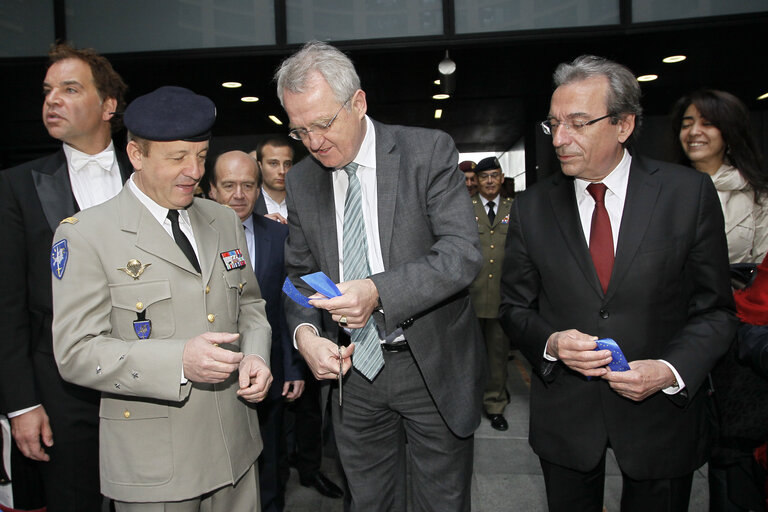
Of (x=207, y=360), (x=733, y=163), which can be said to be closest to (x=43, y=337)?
(x=207, y=360)

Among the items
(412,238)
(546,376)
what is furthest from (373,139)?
(546,376)

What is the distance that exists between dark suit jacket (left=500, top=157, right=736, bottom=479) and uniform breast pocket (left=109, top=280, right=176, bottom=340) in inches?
48.4

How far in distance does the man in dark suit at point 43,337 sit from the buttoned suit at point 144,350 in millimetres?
388

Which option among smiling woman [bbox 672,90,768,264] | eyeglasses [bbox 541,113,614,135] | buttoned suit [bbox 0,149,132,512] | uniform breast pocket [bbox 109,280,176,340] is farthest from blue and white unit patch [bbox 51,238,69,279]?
smiling woman [bbox 672,90,768,264]

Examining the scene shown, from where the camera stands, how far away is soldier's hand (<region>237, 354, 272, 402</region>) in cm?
154

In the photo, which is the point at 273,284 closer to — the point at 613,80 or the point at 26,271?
the point at 26,271

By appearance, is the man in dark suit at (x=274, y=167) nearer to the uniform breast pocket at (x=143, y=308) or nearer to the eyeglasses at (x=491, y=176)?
the uniform breast pocket at (x=143, y=308)

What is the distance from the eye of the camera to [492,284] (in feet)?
15.6

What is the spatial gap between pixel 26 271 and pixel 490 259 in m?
3.74

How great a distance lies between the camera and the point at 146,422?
157 centimetres

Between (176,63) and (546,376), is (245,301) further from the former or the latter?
(176,63)

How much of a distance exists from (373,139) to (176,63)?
13.1 feet

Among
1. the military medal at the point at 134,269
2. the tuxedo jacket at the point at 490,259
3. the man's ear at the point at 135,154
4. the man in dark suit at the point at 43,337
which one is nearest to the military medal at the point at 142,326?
the military medal at the point at 134,269

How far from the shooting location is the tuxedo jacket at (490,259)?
4.71 m
